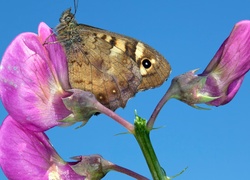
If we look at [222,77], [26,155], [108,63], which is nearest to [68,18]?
[108,63]

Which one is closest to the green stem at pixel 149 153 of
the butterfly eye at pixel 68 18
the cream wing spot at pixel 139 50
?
the cream wing spot at pixel 139 50

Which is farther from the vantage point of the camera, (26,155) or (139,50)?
(139,50)

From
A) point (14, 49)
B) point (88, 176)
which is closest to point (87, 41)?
point (14, 49)

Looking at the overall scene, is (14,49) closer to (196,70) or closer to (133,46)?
(133,46)

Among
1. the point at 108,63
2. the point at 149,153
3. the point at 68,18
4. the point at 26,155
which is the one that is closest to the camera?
the point at 149,153

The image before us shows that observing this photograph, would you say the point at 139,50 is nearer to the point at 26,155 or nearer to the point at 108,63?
the point at 108,63

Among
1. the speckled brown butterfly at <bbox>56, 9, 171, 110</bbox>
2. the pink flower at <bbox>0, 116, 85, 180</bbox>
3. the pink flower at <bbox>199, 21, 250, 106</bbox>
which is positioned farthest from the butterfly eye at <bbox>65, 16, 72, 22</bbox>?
the pink flower at <bbox>199, 21, 250, 106</bbox>

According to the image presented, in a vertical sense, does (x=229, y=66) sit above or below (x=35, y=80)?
below
